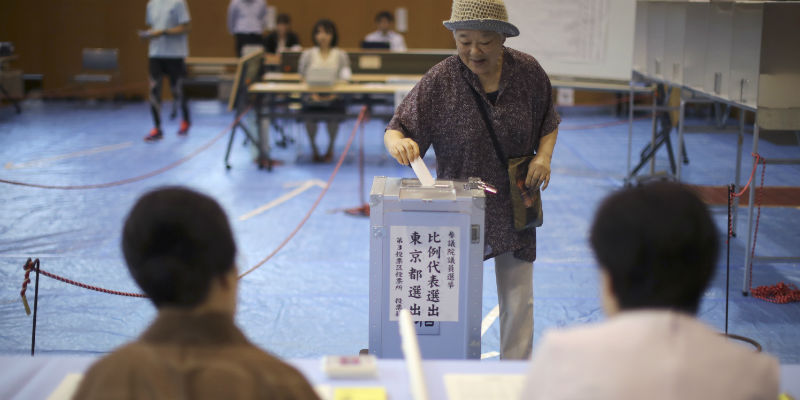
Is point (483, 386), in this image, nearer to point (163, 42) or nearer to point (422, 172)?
point (422, 172)

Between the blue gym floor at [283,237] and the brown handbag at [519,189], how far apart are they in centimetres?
104

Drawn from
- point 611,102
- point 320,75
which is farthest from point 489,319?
point 611,102

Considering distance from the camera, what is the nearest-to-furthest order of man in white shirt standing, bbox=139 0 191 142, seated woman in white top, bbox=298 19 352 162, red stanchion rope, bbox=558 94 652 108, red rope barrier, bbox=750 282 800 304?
1. red rope barrier, bbox=750 282 800 304
2. seated woman in white top, bbox=298 19 352 162
3. man in white shirt standing, bbox=139 0 191 142
4. red stanchion rope, bbox=558 94 652 108

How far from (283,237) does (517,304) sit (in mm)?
2915

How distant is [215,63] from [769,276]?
9.82 metres

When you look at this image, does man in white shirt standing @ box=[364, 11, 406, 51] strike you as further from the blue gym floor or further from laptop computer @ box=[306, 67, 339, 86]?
laptop computer @ box=[306, 67, 339, 86]

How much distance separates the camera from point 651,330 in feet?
3.87

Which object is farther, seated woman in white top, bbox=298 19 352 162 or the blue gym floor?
seated woman in white top, bbox=298 19 352 162

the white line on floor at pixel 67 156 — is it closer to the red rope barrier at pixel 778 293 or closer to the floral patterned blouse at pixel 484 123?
the floral patterned blouse at pixel 484 123

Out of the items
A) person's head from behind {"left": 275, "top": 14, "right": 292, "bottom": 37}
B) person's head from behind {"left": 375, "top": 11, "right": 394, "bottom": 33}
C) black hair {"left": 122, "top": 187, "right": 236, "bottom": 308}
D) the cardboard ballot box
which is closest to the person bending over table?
person's head from behind {"left": 275, "top": 14, "right": 292, "bottom": 37}

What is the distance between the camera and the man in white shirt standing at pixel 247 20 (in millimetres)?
11320

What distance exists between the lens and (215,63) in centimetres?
1264

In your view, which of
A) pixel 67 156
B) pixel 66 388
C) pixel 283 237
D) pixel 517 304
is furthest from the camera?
pixel 67 156

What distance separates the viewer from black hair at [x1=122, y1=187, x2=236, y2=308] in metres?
1.27
